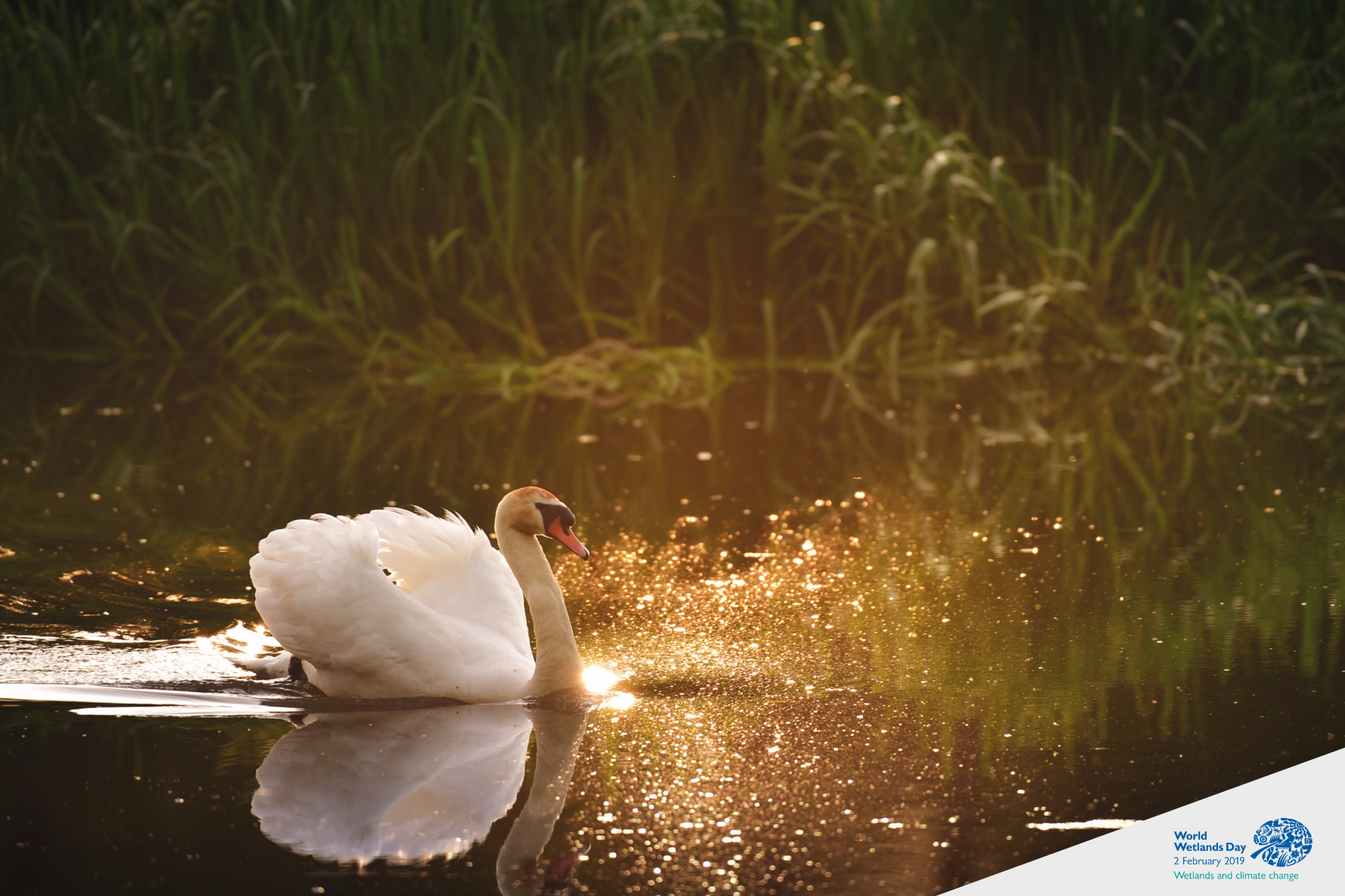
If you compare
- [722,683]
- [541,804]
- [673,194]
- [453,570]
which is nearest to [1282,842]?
[722,683]

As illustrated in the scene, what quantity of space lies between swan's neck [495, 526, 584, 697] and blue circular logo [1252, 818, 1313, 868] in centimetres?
163

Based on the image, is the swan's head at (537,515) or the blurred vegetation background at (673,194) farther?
the blurred vegetation background at (673,194)

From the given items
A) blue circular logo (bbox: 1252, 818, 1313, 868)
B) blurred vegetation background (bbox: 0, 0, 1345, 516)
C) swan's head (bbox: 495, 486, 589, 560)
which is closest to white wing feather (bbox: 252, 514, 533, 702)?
swan's head (bbox: 495, 486, 589, 560)

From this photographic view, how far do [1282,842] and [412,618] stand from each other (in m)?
2.06

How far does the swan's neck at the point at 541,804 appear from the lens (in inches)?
124

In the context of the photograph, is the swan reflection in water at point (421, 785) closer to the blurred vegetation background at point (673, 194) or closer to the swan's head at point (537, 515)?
the swan's head at point (537, 515)

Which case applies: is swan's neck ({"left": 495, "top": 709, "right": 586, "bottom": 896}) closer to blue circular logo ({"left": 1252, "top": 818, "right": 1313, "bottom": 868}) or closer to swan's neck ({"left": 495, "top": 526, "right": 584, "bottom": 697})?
swan's neck ({"left": 495, "top": 526, "right": 584, "bottom": 697})

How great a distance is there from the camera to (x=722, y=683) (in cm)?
432

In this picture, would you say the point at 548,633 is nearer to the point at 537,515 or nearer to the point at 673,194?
the point at 537,515

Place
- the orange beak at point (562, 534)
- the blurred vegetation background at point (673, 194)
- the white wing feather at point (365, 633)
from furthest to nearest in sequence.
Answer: the blurred vegetation background at point (673, 194) < the orange beak at point (562, 534) < the white wing feather at point (365, 633)

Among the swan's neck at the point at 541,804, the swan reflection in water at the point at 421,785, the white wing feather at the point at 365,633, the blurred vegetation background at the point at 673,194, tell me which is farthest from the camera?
the blurred vegetation background at the point at 673,194

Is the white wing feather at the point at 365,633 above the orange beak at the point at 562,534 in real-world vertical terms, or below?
below

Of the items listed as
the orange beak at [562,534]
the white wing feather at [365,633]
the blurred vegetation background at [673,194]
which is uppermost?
the blurred vegetation background at [673,194]

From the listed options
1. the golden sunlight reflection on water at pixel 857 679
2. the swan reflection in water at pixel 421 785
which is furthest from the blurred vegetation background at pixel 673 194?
the swan reflection in water at pixel 421 785
